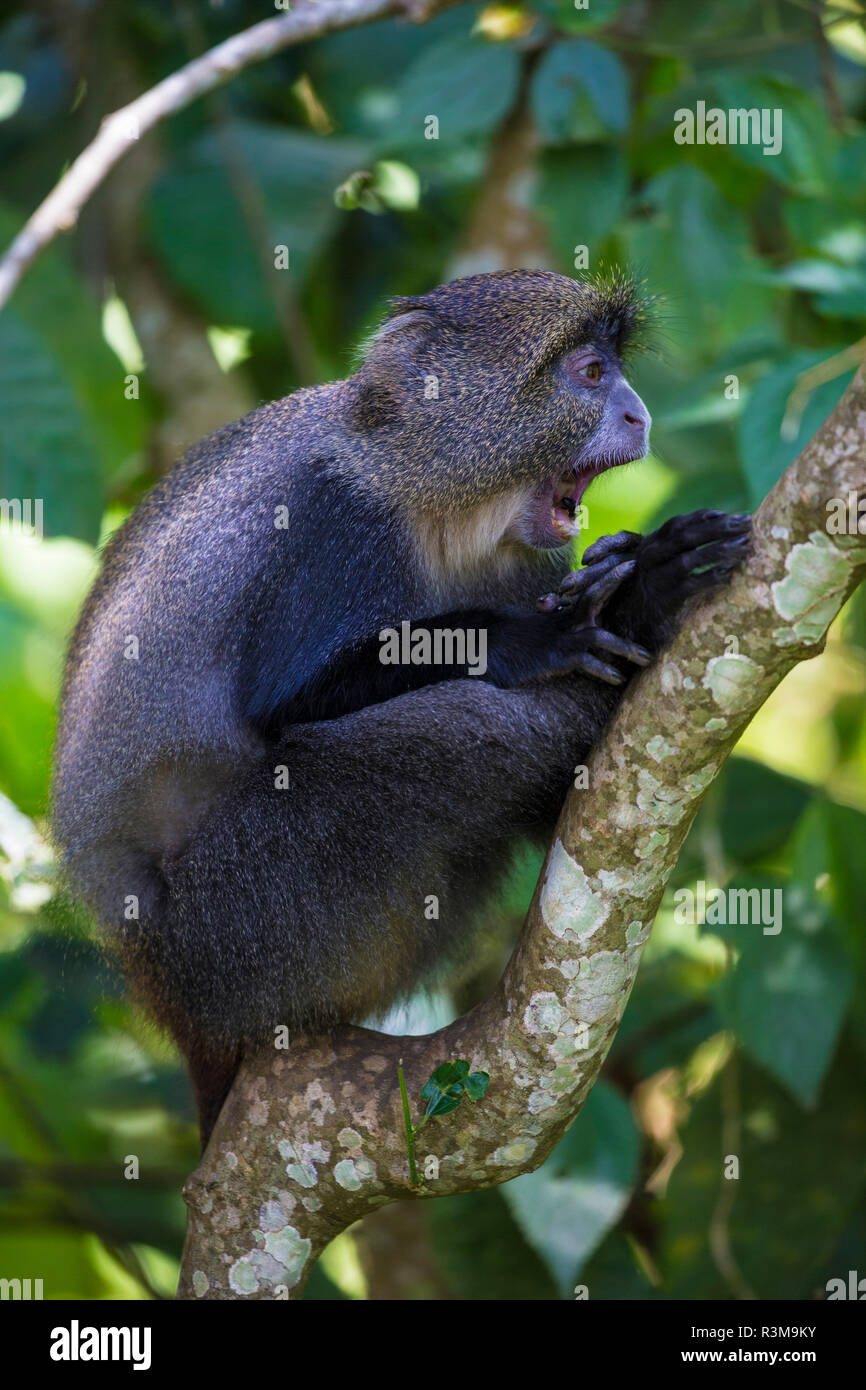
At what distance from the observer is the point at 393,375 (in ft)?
13.3

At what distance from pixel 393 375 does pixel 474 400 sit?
0.79ft

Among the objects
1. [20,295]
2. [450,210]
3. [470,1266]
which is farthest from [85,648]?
[450,210]

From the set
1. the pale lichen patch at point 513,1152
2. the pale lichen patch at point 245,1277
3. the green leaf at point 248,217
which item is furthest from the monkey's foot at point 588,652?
the green leaf at point 248,217

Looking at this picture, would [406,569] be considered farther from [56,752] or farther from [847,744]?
[847,744]

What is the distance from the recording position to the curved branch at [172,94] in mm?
4070

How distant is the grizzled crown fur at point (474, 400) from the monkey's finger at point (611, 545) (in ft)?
2.36

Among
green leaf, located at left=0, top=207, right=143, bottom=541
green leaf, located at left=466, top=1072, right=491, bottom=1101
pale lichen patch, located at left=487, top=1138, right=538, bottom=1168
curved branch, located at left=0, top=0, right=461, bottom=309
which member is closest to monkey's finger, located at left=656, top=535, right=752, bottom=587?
green leaf, located at left=466, top=1072, right=491, bottom=1101

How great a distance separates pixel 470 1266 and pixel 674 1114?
3.72ft

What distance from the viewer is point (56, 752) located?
4.14 meters

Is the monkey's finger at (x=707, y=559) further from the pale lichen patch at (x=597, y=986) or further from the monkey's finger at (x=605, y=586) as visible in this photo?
the pale lichen patch at (x=597, y=986)

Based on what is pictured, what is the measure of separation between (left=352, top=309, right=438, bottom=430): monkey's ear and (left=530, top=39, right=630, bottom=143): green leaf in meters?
1.28

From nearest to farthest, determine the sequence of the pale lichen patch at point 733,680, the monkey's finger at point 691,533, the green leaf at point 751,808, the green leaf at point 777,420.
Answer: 1. the pale lichen patch at point 733,680
2. the monkey's finger at point 691,533
3. the green leaf at point 777,420
4. the green leaf at point 751,808

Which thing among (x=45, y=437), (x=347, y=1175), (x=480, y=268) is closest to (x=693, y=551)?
(x=347, y=1175)

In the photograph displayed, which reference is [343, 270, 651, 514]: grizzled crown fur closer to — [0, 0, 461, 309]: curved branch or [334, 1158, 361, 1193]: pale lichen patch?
[0, 0, 461, 309]: curved branch
